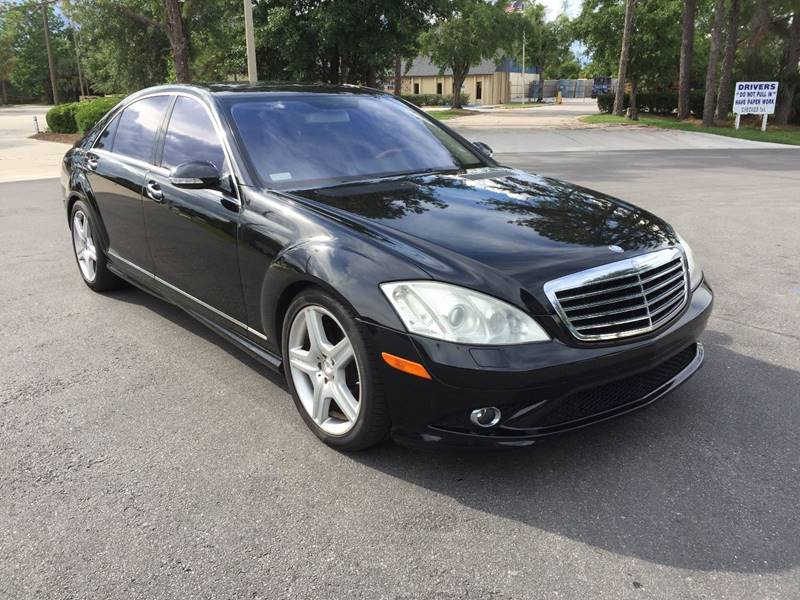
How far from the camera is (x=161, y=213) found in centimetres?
412

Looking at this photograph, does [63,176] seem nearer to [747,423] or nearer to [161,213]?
[161,213]

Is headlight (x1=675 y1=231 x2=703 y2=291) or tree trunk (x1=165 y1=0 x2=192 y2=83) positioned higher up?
tree trunk (x1=165 y1=0 x2=192 y2=83)

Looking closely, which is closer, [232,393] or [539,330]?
[539,330]

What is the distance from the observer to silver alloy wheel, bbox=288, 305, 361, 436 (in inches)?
117

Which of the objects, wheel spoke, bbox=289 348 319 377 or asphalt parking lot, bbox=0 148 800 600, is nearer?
asphalt parking lot, bbox=0 148 800 600

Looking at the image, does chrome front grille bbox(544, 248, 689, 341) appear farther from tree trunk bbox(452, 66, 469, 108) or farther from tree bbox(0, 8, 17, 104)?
tree bbox(0, 8, 17, 104)

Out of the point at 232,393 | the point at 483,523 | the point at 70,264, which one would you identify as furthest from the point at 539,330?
the point at 70,264

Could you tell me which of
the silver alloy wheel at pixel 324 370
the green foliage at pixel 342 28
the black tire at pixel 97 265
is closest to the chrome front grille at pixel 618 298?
the silver alloy wheel at pixel 324 370

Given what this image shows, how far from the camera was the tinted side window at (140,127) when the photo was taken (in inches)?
175

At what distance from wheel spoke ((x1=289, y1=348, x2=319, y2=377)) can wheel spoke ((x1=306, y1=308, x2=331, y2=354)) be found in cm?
9

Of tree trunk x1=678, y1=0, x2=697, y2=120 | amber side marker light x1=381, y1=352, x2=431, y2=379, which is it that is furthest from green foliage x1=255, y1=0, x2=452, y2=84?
amber side marker light x1=381, y1=352, x2=431, y2=379

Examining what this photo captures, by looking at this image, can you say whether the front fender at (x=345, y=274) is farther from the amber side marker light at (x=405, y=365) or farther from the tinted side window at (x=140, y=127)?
the tinted side window at (x=140, y=127)

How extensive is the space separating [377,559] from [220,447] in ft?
3.68

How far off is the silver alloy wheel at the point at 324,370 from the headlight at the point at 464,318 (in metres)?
0.41
